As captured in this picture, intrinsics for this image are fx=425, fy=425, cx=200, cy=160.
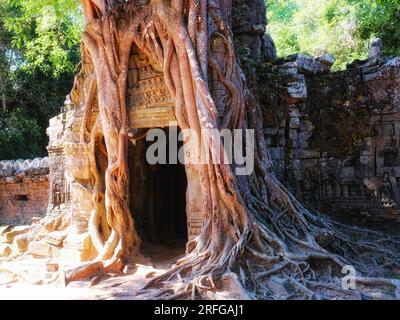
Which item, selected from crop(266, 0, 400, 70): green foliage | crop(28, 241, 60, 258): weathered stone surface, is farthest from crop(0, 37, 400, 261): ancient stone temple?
crop(266, 0, 400, 70): green foliage

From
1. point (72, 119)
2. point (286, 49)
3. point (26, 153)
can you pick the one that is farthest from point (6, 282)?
point (286, 49)

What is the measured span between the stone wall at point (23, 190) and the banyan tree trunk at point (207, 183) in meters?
4.17

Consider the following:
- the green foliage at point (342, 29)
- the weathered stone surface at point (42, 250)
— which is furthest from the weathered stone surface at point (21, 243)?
the green foliage at point (342, 29)

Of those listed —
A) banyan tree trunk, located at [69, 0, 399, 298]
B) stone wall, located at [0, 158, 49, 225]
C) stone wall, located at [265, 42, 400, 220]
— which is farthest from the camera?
stone wall, located at [0, 158, 49, 225]

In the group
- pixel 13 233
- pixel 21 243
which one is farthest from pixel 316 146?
pixel 13 233

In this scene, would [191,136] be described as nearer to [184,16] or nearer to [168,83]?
[168,83]

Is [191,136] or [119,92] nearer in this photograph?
[191,136]

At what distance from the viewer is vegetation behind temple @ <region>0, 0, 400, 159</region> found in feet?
33.7

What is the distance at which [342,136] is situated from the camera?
676 centimetres

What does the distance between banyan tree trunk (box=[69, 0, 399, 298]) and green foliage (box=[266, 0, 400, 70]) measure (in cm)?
448

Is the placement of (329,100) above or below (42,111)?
below

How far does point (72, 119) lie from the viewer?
6.39 m

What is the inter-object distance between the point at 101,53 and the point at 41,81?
8.98 metres

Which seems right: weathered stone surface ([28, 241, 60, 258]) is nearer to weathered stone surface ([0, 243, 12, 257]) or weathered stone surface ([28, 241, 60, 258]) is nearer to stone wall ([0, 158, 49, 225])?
weathered stone surface ([0, 243, 12, 257])
